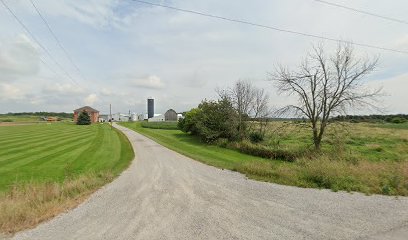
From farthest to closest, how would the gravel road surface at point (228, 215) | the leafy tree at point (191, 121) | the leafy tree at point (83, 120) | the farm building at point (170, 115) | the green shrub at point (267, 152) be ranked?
the farm building at point (170, 115)
the leafy tree at point (83, 120)
the leafy tree at point (191, 121)
the green shrub at point (267, 152)
the gravel road surface at point (228, 215)

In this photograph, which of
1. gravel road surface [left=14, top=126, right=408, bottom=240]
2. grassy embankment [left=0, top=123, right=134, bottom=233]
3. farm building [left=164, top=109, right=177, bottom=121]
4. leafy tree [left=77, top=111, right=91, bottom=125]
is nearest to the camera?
gravel road surface [left=14, top=126, right=408, bottom=240]

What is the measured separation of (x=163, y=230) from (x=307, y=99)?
23.5 meters

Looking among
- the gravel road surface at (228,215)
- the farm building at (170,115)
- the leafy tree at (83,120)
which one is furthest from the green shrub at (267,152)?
the farm building at (170,115)

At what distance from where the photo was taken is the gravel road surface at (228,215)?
7.60 m

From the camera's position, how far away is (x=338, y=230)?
7.63 meters

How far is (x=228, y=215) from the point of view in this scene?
9.15 m

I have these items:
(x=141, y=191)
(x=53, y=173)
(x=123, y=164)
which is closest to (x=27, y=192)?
(x=141, y=191)

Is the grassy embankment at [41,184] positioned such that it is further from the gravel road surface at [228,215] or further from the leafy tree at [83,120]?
the leafy tree at [83,120]

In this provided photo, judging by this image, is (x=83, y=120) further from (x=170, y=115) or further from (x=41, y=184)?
(x=41, y=184)

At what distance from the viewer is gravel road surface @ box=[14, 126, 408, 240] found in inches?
299

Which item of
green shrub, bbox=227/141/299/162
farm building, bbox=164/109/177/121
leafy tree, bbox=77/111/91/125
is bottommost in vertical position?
green shrub, bbox=227/141/299/162

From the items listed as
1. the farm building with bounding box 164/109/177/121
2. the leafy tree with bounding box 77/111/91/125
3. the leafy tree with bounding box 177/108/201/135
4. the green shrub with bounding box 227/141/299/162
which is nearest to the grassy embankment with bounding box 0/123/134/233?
the green shrub with bounding box 227/141/299/162

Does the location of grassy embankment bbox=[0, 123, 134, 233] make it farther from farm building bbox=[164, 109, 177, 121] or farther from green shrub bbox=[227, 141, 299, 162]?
farm building bbox=[164, 109, 177, 121]

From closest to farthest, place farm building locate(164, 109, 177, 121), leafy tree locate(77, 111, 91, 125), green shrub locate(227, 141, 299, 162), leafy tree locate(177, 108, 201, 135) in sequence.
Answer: green shrub locate(227, 141, 299, 162) < leafy tree locate(177, 108, 201, 135) < leafy tree locate(77, 111, 91, 125) < farm building locate(164, 109, 177, 121)
